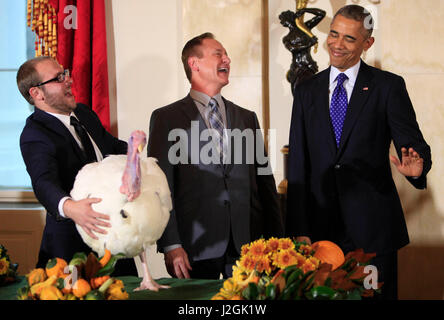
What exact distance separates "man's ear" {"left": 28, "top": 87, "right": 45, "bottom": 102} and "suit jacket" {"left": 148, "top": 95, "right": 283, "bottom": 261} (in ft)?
1.51

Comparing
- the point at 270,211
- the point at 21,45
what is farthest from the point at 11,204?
the point at 270,211

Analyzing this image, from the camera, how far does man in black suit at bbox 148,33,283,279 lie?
88.0 inches

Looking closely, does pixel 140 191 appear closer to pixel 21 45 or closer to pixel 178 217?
pixel 178 217

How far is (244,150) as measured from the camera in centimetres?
224

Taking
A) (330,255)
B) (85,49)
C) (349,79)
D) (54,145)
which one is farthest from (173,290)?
(85,49)

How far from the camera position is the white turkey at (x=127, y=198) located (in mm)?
1541

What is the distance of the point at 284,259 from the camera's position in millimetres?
1578

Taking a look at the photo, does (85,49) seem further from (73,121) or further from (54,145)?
(54,145)

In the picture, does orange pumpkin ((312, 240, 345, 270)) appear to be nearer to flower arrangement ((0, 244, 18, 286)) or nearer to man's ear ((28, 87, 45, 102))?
flower arrangement ((0, 244, 18, 286))

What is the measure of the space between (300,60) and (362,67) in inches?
29.8

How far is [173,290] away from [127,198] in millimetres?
379

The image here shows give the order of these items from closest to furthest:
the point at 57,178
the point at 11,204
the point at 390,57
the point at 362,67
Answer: the point at 57,178
the point at 362,67
the point at 390,57
the point at 11,204

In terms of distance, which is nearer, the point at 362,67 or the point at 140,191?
the point at 140,191

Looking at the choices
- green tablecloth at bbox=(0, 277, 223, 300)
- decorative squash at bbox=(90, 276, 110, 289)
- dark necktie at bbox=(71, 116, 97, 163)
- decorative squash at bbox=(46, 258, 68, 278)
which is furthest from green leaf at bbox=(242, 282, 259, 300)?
dark necktie at bbox=(71, 116, 97, 163)
